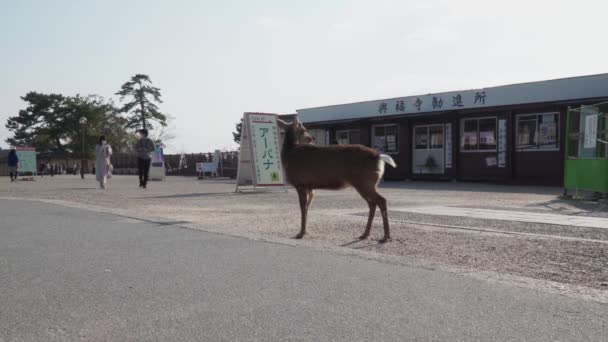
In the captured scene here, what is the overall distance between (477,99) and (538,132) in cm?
306

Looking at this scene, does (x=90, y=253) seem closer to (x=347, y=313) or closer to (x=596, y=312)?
(x=347, y=313)

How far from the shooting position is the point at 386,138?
92.4ft

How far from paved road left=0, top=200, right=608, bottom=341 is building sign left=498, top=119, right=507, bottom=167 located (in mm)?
18457

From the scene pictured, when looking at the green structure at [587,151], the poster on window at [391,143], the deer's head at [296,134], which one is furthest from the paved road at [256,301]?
the poster on window at [391,143]

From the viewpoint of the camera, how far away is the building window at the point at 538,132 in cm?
2123

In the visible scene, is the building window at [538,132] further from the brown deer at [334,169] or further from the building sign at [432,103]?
the brown deer at [334,169]

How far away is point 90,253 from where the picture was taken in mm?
5875

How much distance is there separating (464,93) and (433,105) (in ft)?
5.70

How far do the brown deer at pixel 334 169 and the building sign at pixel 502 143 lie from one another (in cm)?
1677

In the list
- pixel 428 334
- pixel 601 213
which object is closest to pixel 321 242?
pixel 428 334

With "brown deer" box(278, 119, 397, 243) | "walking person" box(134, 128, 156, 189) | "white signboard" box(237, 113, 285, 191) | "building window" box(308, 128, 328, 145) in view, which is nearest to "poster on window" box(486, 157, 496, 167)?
"building window" box(308, 128, 328, 145)

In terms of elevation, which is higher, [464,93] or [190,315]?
[464,93]

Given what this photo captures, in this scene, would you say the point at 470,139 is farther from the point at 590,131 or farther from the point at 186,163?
the point at 186,163

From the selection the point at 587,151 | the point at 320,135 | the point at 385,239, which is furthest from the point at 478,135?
the point at 385,239
